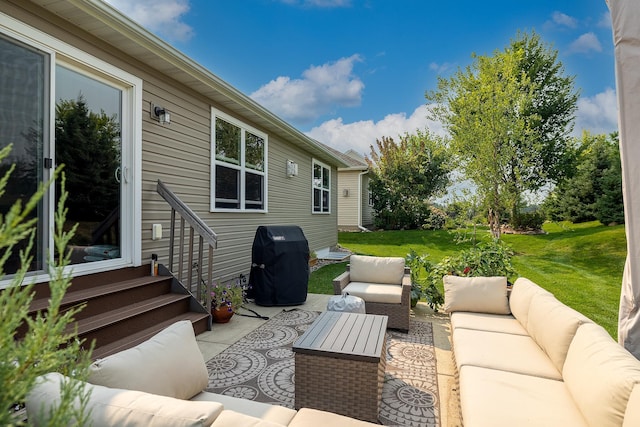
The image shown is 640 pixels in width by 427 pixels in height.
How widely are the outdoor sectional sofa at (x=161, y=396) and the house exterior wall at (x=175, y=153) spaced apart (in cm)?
285

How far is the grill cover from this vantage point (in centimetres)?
523

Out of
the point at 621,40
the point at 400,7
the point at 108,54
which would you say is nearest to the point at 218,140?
the point at 108,54

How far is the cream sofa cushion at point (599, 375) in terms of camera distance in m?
1.49

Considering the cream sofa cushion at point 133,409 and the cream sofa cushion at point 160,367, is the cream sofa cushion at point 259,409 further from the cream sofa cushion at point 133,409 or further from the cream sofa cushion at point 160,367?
the cream sofa cushion at point 133,409

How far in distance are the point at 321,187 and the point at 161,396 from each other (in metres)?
10.0

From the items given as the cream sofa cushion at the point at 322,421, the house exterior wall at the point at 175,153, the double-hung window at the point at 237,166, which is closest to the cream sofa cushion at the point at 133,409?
the cream sofa cushion at the point at 322,421

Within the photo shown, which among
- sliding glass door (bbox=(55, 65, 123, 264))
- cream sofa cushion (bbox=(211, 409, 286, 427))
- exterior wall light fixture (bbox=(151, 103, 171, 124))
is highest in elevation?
exterior wall light fixture (bbox=(151, 103, 171, 124))

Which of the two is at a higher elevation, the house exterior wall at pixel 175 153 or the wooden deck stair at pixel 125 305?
the house exterior wall at pixel 175 153

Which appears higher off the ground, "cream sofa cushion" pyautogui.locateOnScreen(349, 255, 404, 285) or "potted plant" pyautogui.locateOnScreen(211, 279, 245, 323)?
"cream sofa cushion" pyautogui.locateOnScreen(349, 255, 404, 285)

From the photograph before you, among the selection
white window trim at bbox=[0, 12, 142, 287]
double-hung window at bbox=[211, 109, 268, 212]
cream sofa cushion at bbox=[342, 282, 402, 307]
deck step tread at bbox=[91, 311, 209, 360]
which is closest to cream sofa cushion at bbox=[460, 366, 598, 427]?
cream sofa cushion at bbox=[342, 282, 402, 307]

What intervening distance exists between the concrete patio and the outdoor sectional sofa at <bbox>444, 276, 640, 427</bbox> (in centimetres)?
40

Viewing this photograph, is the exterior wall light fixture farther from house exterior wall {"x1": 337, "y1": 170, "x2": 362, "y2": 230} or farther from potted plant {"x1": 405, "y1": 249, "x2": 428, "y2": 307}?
house exterior wall {"x1": 337, "y1": 170, "x2": 362, "y2": 230}

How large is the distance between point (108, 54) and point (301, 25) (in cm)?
778

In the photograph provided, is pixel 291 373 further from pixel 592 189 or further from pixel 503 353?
pixel 592 189
